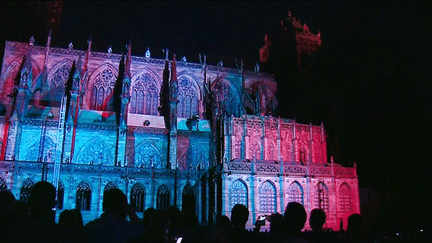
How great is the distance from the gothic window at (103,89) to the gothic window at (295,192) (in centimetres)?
2271

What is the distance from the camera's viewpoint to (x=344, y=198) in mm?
27641

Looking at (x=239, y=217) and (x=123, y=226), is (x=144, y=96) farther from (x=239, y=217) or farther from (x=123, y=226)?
(x=123, y=226)

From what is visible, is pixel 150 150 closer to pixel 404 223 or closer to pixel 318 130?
pixel 318 130

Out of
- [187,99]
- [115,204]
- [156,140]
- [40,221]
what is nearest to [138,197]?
[156,140]

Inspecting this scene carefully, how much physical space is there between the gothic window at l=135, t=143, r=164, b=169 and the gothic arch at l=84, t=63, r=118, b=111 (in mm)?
7211

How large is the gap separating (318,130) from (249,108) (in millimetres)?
9763

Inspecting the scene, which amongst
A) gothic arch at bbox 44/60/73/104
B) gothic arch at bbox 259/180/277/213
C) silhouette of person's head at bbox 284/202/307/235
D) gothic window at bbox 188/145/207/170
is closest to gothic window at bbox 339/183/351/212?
gothic arch at bbox 259/180/277/213

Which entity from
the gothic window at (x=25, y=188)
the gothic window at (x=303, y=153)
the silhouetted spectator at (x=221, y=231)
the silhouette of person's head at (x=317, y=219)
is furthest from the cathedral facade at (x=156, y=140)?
the silhouette of person's head at (x=317, y=219)

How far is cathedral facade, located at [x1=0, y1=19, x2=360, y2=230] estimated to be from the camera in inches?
1024

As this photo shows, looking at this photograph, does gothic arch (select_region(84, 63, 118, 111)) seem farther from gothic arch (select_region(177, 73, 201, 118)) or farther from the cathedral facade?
gothic arch (select_region(177, 73, 201, 118))

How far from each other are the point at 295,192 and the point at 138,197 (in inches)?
523

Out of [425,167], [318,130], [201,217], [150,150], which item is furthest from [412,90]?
[150,150]

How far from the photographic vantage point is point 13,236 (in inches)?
112

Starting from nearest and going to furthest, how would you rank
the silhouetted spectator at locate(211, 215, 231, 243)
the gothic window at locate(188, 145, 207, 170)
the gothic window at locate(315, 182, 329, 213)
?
the silhouetted spectator at locate(211, 215, 231, 243) < the gothic window at locate(315, 182, 329, 213) < the gothic window at locate(188, 145, 207, 170)
